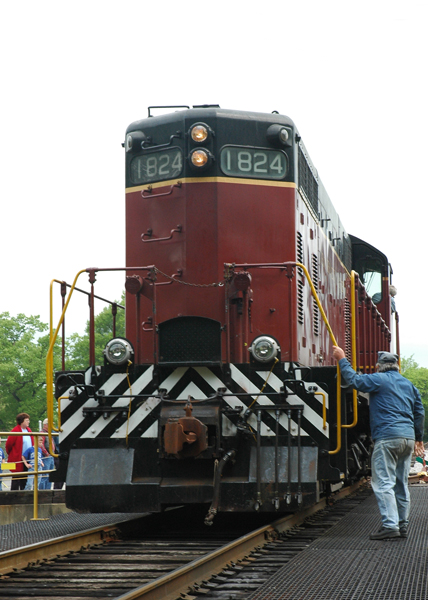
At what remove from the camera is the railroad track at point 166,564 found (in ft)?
15.0

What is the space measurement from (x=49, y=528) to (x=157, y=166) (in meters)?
3.80

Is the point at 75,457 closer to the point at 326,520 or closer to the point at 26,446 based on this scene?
the point at 326,520

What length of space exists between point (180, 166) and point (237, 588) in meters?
4.47

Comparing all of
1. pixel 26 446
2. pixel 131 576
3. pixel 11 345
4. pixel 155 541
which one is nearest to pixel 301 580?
pixel 131 576

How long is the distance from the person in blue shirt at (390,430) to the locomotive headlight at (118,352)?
192cm

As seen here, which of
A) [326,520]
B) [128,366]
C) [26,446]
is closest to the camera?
[128,366]

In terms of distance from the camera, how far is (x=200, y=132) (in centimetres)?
770

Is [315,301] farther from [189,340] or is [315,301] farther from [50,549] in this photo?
[50,549]

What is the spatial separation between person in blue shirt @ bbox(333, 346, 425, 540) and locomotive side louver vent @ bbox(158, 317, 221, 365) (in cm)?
115

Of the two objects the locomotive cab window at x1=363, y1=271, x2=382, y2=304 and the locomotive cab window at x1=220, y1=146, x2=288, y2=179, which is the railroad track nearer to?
the locomotive cab window at x1=220, y1=146, x2=288, y2=179

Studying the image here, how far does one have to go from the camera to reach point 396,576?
475cm

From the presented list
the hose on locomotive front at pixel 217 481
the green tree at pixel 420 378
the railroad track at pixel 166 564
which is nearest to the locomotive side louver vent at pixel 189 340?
the hose on locomotive front at pixel 217 481

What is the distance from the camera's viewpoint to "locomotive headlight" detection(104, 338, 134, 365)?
7098 millimetres

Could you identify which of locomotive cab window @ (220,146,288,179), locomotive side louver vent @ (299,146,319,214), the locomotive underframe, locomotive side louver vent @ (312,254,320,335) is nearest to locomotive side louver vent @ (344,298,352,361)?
locomotive side louver vent @ (312,254,320,335)
